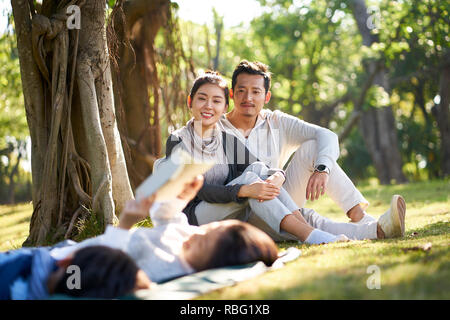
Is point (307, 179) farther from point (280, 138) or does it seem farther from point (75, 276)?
point (75, 276)

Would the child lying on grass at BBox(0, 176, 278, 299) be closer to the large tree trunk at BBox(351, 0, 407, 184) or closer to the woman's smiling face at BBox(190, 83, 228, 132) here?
the woman's smiling face at BBox(190, 83, 228, 132)

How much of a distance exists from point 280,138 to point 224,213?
0.99m

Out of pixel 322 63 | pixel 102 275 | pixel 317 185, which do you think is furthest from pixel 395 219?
pixel 322 63

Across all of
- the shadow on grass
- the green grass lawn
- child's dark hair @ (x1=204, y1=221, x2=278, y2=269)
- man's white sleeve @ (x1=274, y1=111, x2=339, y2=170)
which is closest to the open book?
child's dark hair @ (x1=204, y1=221, x2=278, y2=269)

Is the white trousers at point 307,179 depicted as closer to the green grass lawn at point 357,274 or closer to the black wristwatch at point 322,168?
the black wristwatch at point 322,168

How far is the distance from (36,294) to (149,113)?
176 inches

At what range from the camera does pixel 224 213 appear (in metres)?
3.52

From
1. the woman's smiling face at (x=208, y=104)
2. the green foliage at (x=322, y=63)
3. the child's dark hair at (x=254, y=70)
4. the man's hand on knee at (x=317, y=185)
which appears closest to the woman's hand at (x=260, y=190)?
the man's hand on knee at (x=317, y=185)

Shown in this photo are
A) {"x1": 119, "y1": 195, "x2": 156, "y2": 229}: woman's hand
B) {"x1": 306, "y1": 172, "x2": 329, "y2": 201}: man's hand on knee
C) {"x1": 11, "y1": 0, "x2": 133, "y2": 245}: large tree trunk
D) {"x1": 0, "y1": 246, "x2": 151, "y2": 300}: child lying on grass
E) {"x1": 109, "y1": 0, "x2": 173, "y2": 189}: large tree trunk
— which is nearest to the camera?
{"x1": 0, "y1": 246, "x2": 151, "y2": 300}: child lying on grass

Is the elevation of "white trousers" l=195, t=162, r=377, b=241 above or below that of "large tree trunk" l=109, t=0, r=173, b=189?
below

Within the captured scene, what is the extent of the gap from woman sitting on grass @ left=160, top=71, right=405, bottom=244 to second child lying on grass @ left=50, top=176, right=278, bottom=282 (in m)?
0.79

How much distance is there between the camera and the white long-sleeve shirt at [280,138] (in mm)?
3836

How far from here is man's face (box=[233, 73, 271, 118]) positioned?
403 centimetres
